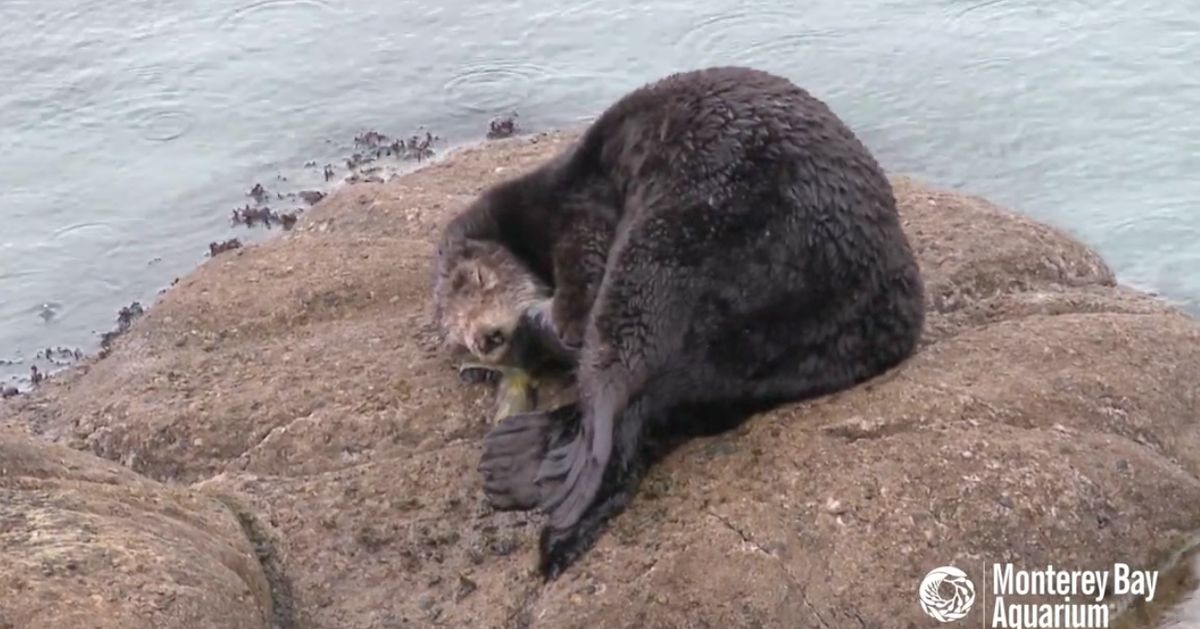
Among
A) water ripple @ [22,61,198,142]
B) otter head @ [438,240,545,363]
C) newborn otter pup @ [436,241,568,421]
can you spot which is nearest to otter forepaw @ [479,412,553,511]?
newborn otter pup @ [436,241,568,421]

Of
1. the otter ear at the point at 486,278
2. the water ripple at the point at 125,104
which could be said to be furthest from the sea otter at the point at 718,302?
the water ripple at the point at 125,104

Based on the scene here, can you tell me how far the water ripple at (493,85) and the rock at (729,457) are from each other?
399 centimetres

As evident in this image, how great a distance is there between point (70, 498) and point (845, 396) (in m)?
2.39

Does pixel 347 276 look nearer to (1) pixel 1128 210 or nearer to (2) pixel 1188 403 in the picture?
(2) pixel 1188 403

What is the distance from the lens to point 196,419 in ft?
18.2

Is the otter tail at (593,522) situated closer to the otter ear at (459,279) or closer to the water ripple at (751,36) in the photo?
the otter ear at (459,279)

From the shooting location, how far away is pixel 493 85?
34.6 feet

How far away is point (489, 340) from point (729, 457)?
114 cm

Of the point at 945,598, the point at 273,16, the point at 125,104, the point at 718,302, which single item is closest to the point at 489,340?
the point at 718,302

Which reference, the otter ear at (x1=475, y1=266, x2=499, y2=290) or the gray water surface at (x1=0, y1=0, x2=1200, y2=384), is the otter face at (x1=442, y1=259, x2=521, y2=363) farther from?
the gray water surface at (x1=0, y1=0, x2=1200, y2=384)

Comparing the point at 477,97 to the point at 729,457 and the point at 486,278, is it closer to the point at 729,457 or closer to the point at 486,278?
the point at 486,278

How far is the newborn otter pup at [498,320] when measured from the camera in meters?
5.24

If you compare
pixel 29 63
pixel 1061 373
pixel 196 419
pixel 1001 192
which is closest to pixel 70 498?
pixel 196 419

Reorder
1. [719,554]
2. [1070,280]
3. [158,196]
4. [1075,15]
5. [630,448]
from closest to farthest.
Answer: [719,554], [630,448], [1070,280], [158,196], [1075,15]
